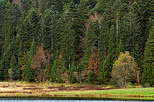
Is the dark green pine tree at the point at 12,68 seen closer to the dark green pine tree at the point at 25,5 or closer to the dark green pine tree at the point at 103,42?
the dark green pine tree at the point at 103,42

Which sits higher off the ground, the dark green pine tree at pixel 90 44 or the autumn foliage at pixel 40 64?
the dark green pine tree at pixel 90 44

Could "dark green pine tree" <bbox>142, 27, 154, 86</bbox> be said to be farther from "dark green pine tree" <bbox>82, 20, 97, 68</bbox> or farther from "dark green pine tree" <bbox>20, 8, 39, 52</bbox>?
"dark green pine tree" <bbox>20, 8, 39, 52</bbox>

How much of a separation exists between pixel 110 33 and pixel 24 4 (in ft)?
249

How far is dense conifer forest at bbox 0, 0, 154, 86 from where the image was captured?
88.7m

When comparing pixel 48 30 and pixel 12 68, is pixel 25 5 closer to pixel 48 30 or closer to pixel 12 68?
pixel 48 30

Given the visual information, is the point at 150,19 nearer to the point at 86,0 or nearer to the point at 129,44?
the point at 129,44

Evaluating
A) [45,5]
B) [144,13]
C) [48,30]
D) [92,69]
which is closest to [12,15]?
[45,5]

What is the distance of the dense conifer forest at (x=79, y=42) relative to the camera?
88688 mm

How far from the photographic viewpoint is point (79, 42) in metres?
115

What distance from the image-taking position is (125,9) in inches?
3789

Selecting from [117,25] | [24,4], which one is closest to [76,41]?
[117,25]

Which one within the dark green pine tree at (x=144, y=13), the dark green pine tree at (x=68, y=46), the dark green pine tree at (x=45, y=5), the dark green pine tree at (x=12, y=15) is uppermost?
the dark green pine tree at (x=45, y=5)

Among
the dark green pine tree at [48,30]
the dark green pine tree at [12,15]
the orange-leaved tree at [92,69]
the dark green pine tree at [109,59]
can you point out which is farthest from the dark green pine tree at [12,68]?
the dark green pine tree at [109,59]

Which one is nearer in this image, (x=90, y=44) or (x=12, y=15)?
(x=90, y=44)
